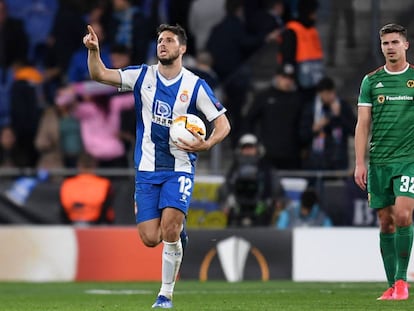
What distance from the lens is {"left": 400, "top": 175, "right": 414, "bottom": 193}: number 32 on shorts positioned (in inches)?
473

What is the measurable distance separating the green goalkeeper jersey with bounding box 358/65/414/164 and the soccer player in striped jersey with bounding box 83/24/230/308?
147 centimetres

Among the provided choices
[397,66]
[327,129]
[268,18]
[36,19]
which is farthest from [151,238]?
[36,19]

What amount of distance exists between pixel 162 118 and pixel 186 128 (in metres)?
0.45

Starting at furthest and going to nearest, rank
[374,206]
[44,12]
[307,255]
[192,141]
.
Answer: [44,12], [307,255], [374,206], [192,141]

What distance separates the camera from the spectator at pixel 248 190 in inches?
715

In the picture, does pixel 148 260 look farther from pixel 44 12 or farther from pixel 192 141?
pixel 192 141

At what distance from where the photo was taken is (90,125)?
19.8 meters

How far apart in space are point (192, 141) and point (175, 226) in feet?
2.55

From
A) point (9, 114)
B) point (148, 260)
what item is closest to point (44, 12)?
point (9, 114)

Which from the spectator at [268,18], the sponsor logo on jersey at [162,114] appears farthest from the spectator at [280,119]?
the sponsor logo on jersey at [162,114]

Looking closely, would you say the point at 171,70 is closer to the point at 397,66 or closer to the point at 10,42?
the point at 397,66

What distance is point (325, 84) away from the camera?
18.4m

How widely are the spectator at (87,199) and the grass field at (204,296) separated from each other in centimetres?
154

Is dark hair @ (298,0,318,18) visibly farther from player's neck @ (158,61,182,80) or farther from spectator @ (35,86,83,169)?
player's neck @ (158,61,182,80)
